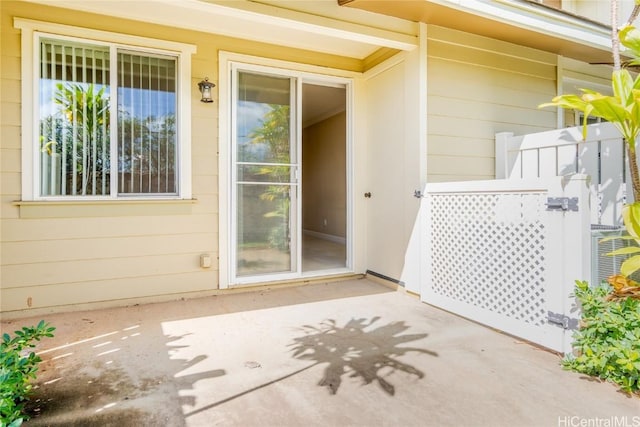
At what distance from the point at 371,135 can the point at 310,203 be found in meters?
4.80

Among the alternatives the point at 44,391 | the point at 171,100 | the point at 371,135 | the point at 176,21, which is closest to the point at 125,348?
the point at 44,391

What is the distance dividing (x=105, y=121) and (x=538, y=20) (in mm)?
4541

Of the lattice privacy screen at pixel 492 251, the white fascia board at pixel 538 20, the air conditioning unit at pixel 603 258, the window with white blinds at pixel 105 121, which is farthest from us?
the white fascia board at pixel 538 20

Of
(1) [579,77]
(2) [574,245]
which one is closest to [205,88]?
(2) [574,245]

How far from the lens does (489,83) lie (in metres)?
4.22

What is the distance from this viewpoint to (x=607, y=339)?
2143 mm

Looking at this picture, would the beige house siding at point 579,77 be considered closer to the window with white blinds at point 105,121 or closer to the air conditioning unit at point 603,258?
the air conditioning unit at point 603,258

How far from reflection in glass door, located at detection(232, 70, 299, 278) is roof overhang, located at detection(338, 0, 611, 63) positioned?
1.29m

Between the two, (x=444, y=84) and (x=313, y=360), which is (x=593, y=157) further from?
(x=313, y=360)

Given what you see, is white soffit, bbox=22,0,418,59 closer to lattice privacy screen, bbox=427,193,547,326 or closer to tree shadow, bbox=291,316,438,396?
lattice privacy screen, bbox=427,193,547,326

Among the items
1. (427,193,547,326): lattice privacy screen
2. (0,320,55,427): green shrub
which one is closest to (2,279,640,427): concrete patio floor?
(0,320,55,427): green shrub

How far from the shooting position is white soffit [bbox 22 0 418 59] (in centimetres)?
318

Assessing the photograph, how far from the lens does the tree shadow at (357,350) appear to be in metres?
2.21

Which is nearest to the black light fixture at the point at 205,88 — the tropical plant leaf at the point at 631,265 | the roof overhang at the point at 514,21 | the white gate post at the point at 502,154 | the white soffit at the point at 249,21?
the white soffit at the point at 249,21
